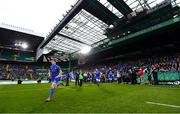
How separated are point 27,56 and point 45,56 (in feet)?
24.2

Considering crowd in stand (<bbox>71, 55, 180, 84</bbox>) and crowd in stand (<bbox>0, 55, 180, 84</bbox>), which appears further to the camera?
crowd in stand (<bbox>0, 55, 180, 84</bbox>)

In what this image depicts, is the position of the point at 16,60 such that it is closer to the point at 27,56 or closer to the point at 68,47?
the point at 27,56

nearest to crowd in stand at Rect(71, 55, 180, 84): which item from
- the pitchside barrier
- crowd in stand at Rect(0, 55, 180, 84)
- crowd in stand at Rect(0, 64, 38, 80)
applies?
crowd in stand at Rect(0, 55, 180, 84)

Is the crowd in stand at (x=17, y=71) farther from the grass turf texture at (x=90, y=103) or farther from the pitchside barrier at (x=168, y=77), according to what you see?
the grass turf texture at (x=90, y=103)

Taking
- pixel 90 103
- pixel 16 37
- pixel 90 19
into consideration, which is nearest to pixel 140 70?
pixel 90 103

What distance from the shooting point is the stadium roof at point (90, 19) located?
73.4 ft

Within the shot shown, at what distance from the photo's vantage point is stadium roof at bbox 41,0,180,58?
73.4 ft

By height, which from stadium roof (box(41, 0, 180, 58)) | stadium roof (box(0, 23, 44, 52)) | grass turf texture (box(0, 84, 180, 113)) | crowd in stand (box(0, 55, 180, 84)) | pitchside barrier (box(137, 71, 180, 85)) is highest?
stadium roof (box(0, 23, 44, 52))

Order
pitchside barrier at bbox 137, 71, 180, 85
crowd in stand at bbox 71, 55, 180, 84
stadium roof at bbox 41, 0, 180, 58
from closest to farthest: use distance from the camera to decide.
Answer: pitchside barrier at bbox 137, 71, 180, 85
crowd in stand at bbox 71, 55, 180, 84
stadium roof at bbox 41, 0, 180, 58

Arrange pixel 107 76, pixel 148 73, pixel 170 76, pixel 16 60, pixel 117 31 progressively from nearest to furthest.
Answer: pixel 170 76, pixel 148 73, pixel 117 31, pixel 107 76, pixel 16 60

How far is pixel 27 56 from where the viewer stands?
194 ft

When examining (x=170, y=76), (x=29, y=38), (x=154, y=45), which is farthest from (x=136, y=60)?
(x=29, y=38)

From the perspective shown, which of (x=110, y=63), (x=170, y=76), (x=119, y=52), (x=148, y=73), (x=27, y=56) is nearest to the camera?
(x=170, y=76)

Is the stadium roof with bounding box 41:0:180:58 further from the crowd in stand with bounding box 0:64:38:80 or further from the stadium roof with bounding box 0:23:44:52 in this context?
the crowd in stand with bounding box 0:64:38:80
